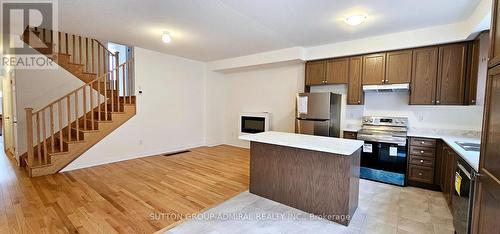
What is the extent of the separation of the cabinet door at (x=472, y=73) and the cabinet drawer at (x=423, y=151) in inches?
32.3

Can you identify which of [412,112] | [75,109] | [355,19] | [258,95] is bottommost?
[75,109]

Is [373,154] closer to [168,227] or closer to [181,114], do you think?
[168,227]

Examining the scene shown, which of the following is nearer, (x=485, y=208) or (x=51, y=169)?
(x=485, y=208)

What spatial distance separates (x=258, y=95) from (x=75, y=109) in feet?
13.4

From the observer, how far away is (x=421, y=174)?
11.0 feet

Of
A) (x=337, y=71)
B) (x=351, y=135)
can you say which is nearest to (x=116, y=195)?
(x=351, y=135)

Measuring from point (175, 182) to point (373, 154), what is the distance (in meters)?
3.22

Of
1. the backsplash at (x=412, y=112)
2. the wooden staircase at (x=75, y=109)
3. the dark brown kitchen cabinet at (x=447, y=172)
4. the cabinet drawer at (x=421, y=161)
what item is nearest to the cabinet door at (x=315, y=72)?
the backsplash at (x=412, y=112)

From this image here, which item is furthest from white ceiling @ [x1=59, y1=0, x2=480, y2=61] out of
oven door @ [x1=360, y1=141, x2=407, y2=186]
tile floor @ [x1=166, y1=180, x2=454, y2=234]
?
tile floor @ [x1=166, y1=180, x2=454, y2=234]

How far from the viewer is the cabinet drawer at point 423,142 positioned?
3.25 meters

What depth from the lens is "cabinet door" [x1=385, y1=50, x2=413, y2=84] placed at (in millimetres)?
3623

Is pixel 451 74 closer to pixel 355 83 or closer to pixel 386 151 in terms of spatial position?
pixel 355 83

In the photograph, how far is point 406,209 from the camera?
8.84 ft

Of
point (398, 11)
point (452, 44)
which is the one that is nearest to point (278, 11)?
point (398, 11)
